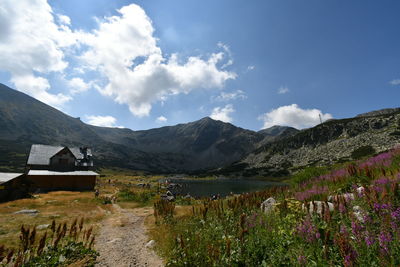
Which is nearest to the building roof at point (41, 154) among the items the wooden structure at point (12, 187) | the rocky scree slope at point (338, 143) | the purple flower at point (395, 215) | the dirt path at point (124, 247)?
the wooden structure at point (12, 187)

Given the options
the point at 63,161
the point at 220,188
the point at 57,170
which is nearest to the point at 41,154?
the point at 63,161

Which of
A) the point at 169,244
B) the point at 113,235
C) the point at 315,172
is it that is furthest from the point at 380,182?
the point at 113,235

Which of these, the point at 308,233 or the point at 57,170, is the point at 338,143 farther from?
the point at 308,233

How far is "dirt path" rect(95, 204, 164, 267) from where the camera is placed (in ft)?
25.5

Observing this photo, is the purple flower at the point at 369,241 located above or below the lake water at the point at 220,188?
above

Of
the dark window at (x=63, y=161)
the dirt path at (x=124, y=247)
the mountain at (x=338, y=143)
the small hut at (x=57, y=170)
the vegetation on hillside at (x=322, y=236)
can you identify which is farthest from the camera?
the mountain at (x=338, y=143)

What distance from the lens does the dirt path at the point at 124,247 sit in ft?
25.5

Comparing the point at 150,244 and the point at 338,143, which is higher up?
the point at 338,143

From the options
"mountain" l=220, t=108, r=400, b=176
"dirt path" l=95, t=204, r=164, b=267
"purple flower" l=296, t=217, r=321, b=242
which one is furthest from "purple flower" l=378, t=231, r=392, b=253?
"mountain" l=220, t=108, r=400, b=176

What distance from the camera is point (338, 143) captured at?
13375 cm

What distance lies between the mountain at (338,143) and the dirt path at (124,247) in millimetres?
110369

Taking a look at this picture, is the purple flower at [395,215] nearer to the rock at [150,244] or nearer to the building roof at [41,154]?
the rock at [150,244]

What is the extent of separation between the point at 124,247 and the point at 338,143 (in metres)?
160

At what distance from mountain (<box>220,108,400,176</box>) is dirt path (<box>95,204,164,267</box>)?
110m
